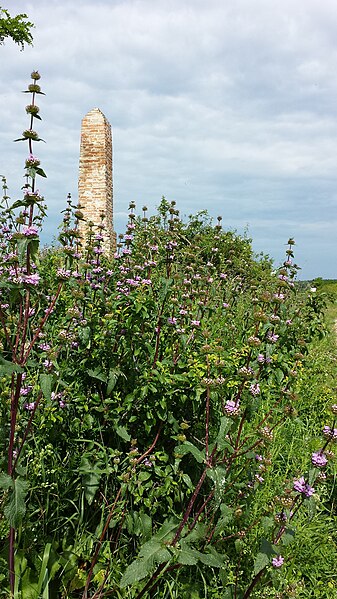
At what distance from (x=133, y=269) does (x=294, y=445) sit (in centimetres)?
181

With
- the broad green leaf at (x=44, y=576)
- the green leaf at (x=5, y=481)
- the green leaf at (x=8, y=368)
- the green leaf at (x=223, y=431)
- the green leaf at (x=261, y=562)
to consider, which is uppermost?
the green leaf at (x=8, y=368)

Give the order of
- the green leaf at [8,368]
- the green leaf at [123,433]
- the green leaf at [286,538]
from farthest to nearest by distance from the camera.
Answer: the green leaf at [123,433] → the green leaf at [286,538] → the green leaf at [8,368]

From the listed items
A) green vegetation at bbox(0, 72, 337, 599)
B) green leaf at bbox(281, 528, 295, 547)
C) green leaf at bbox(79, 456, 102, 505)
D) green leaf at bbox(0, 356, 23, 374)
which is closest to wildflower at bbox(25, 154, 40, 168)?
green vegetation at bbox(0, 72, 337, 599)

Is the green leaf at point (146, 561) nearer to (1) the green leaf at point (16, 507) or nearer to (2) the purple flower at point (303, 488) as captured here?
(1) the green leaf at point (16, 507)

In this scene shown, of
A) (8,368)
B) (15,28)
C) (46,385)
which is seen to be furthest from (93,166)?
(8,368)

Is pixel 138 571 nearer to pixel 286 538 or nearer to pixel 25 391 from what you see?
pixel 286 538

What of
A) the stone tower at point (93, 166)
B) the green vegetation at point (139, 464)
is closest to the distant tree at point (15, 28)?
the stone tower at point (93, 166)

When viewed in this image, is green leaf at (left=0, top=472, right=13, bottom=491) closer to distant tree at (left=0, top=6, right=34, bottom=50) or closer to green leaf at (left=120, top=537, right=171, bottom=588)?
green leaf at (left=120, top=537, right=171, bottom=588)

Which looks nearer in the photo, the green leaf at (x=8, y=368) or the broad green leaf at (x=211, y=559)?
the green leaf at (x=8, y=368)

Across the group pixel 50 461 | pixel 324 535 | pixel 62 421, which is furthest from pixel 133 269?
pixel 324 535

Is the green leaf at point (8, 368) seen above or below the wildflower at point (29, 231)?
below

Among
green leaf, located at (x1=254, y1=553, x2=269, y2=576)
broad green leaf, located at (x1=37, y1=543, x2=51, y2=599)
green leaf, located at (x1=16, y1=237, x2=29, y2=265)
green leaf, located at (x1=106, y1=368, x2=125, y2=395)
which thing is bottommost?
broad green leaf, located at (x1=37, y1=543, x2=51, y2=599)

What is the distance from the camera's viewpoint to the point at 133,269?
337 centimetres

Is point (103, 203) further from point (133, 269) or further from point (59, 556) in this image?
point (59, 556)
